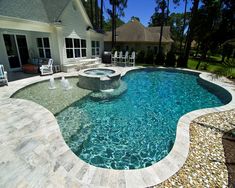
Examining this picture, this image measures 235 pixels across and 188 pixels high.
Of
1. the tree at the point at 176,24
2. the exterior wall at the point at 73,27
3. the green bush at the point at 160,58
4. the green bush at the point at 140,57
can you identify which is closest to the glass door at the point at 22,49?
the exterior wall at the point at 73,27

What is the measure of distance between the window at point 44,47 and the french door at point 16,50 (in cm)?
103

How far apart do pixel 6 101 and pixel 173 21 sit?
51850mm

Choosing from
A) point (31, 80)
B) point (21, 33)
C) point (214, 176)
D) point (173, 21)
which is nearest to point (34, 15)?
point (21, 33)

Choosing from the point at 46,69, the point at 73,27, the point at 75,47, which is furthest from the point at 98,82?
the point at 73,27

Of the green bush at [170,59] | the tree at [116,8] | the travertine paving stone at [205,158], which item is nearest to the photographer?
→ the travertine paving stone at [205,158]

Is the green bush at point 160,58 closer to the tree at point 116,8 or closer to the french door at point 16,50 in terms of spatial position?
the tree at point 116,8

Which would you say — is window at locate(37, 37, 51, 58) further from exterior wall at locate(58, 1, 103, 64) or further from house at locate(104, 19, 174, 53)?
house at locate(104, 19, 174, 53)

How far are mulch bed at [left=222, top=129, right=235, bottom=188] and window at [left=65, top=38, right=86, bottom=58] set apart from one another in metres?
12.3

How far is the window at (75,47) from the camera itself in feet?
40.2

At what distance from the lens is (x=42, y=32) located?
1098cm

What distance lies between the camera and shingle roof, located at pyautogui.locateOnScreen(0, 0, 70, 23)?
26.3ft

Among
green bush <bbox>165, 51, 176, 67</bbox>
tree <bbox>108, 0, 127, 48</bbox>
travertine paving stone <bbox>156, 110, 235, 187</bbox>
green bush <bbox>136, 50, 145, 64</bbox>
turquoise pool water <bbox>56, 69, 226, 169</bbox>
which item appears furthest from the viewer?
green bush <bbox>136, 50, 145, 64</bbox>

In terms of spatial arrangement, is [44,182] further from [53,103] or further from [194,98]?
[194,98]

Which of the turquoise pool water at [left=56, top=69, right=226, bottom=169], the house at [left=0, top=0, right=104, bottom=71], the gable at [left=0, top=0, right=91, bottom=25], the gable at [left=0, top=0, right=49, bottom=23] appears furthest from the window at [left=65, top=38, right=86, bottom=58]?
the turquoise pool water at [left=56, top=69, right=226, bottom=169]
